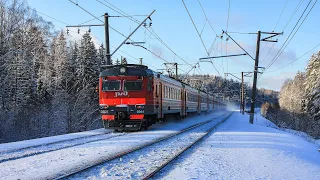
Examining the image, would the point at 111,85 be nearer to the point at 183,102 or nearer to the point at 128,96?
the point at 128,96

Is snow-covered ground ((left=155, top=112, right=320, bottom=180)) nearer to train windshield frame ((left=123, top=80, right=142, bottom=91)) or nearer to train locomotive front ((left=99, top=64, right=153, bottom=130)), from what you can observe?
train locomotive front ((left=99, top=64, right=153, bottom=130))

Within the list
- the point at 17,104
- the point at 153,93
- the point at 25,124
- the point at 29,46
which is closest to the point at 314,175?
the point at 153,93

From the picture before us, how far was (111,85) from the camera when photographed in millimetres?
18438

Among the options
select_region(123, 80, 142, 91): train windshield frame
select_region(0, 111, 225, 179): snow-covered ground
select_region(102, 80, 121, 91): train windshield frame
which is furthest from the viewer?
select_region(102, 80, 121, 91): train windshield frame

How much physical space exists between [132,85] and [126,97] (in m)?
0.70

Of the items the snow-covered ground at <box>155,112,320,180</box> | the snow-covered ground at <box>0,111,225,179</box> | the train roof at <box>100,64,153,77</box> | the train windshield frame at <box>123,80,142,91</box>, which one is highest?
the train roof at <box>100,64,153,77</box>

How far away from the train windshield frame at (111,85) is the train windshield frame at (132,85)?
32 cm

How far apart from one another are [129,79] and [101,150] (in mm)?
7825

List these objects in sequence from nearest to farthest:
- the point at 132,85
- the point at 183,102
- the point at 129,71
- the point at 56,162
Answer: the point at 56,162 → the point at 132,85 → the point at 129,71 → the point at 183,102

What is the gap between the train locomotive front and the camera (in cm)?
1783

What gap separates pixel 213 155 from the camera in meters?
10.4

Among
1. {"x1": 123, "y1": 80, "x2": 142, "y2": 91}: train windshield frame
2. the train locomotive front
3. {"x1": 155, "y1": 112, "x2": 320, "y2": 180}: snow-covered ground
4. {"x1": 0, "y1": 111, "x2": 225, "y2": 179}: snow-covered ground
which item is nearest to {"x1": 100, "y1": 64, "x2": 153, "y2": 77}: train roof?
the train locomotive front

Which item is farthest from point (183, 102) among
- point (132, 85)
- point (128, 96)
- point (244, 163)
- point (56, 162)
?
point (56, 162)

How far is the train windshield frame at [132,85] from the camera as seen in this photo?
18.2 meters
